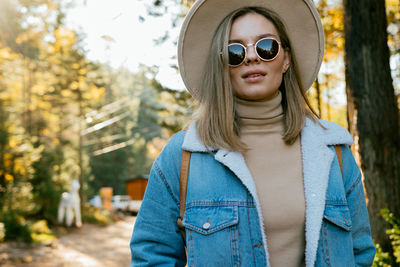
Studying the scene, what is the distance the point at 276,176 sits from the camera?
6.04 feet

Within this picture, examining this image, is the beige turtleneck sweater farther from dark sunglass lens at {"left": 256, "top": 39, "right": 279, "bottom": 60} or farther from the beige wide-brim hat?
the beige wide-brim hat

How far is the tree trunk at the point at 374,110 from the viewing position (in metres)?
4.23

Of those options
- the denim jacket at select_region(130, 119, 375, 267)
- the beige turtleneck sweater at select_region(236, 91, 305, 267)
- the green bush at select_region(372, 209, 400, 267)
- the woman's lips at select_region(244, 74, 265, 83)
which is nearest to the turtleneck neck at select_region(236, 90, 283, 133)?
the beige turtleneck sweater at select_region(236, 91, 305, 267)

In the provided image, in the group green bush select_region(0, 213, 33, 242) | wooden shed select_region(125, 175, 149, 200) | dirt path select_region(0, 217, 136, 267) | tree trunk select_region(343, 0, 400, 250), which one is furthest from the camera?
wooden shed select_region(125, 175, 149, 200)

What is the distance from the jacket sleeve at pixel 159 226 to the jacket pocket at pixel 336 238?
2.09 feet

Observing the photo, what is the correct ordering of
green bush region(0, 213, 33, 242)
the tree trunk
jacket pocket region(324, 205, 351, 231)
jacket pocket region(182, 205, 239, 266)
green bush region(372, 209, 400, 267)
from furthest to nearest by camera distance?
1. green bush region(0, 213, 33, 242)
2. the tree trunk
3. green bush region(372, 209, 400, 267)
4. jacket pocket region(324, 205, 351, 231)
5. jacket pocket region(182, 205, 239, 266)

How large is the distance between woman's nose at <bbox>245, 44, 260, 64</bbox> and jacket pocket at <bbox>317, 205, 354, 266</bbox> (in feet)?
2.45

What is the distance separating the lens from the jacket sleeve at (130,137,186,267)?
1.75 m

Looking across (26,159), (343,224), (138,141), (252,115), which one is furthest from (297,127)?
(138,141)

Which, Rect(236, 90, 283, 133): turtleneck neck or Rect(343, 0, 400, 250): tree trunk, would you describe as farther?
Rect(343, 0, 400, 250): tree trunk

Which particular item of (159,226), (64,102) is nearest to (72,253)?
(159,226)

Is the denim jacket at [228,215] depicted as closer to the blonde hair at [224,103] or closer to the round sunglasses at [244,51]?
the blonde hair at [224,103]

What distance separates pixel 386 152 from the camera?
4.24m

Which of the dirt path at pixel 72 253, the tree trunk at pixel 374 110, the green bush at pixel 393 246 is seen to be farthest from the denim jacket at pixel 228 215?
the dirt path at pixel 72 253
